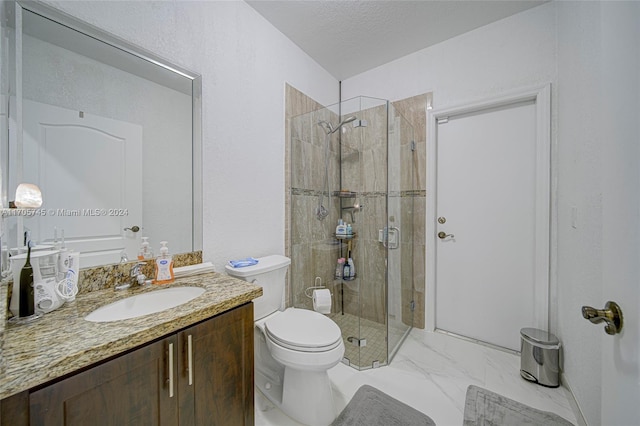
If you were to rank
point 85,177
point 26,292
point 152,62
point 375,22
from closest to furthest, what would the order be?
point 26,292, point 85,177, point 152,62, point 375,22

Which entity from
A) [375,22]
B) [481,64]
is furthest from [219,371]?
[481,64]

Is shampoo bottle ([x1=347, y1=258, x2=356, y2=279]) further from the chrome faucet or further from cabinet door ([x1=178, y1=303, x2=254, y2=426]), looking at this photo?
the chrome faucet

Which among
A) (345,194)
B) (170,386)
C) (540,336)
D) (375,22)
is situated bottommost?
(540,336)

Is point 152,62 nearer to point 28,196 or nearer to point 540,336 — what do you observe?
point 28,196

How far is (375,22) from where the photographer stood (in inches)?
77.0

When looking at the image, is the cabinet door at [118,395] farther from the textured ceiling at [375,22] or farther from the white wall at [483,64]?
the white wall at [483,64]

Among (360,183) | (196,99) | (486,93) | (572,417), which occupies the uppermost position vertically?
(486,93)

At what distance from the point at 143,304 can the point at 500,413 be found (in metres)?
1.98

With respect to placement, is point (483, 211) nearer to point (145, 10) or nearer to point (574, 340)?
point (574, 340)

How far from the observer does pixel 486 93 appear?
2.04 meters

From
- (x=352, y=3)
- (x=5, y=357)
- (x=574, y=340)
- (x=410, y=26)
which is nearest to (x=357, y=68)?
(x=410, y=26)

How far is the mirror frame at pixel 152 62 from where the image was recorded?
3.24 ft

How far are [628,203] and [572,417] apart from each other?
1.64m

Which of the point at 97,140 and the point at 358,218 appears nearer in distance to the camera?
the point at 97,140
